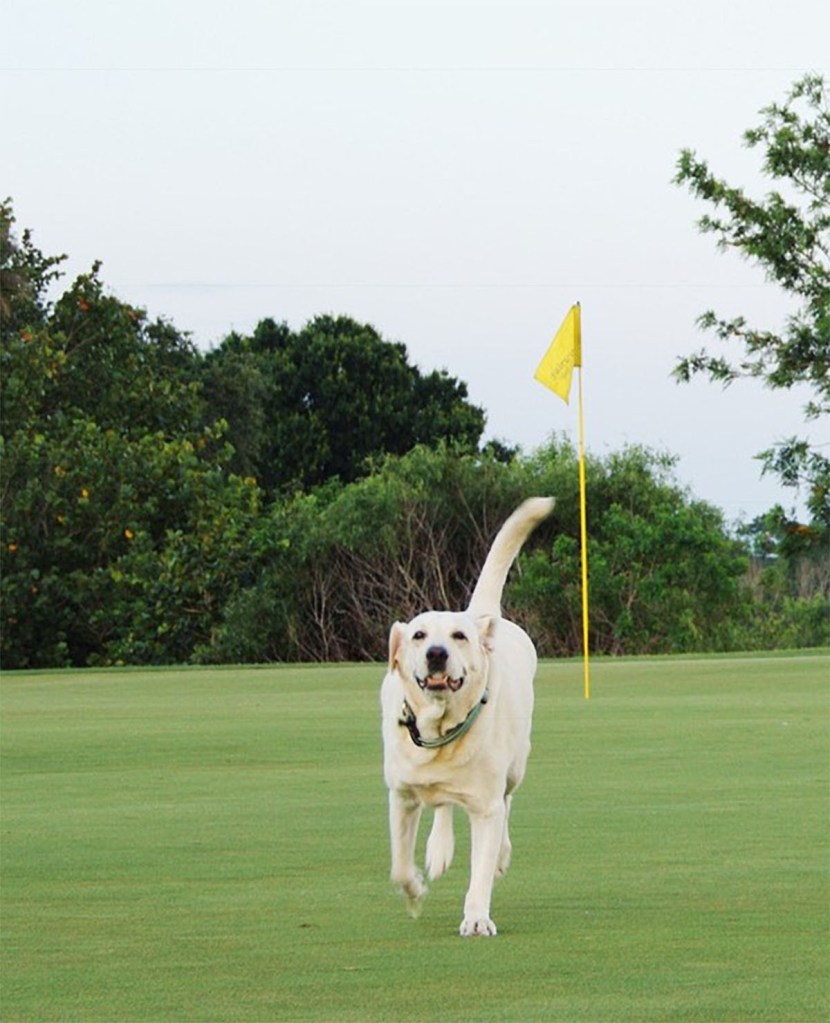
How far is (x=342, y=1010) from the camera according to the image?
249 inches

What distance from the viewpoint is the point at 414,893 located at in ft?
27.8

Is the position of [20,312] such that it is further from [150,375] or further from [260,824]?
[260,824]

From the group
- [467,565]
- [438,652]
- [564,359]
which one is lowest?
[438,652]

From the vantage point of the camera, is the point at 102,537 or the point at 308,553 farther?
the point at 102,537

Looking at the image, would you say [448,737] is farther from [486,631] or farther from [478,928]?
[478,928]

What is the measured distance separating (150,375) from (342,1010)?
48.0 meters

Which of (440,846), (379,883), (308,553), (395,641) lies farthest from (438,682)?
(308,553)

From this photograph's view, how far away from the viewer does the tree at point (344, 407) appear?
7600 cm

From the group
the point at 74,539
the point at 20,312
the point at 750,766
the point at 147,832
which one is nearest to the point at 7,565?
the point at 74,539

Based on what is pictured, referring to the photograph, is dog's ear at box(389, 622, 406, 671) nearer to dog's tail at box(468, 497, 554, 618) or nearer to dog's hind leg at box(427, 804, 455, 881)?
dog's hind leg at box(427, 804, 455, 881)

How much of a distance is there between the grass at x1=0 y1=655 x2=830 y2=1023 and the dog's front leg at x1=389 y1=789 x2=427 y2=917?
12 centimetres

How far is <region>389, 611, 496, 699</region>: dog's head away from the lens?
8164 mm

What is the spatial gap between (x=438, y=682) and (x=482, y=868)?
2.23 feet

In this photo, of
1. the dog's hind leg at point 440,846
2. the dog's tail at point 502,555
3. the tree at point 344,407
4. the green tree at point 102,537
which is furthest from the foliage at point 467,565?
the dog's hind leg at point 440,846
